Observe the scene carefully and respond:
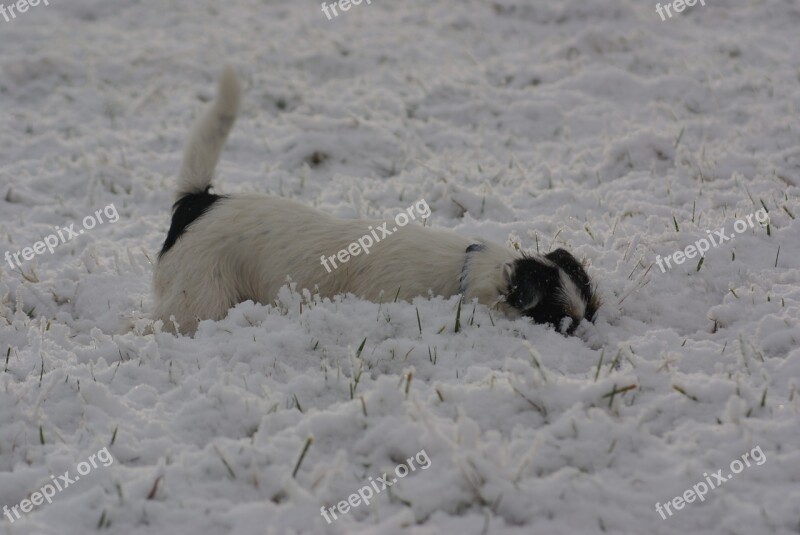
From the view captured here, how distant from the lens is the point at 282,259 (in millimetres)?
3600

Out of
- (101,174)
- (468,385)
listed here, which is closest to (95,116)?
(101,174)

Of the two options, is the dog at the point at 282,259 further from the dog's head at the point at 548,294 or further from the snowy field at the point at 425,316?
the snowy field at the point at 425,316

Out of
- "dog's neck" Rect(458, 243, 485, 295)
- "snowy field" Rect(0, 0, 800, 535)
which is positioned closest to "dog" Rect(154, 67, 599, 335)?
"dog's neck" Rect(458, 243, 485, 295)

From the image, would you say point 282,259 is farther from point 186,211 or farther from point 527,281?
point 527,281

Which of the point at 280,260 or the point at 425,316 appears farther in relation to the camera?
the point at 280,260

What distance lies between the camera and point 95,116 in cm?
688

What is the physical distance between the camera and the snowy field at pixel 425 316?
2.19 m

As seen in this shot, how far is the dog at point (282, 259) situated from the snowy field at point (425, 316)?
150mm

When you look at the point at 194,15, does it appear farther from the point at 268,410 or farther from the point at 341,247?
the point at 268,410

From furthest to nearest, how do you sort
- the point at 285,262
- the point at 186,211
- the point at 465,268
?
the point at 186,211
the point at 285,262
the point at 465,268

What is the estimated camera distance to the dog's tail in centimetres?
373

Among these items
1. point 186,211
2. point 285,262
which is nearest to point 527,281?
point 285,262

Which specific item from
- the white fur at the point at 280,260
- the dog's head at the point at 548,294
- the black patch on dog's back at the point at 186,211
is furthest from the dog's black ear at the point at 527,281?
the black patch on dog's back at the point at 186,211

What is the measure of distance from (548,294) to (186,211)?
5.73 ft
